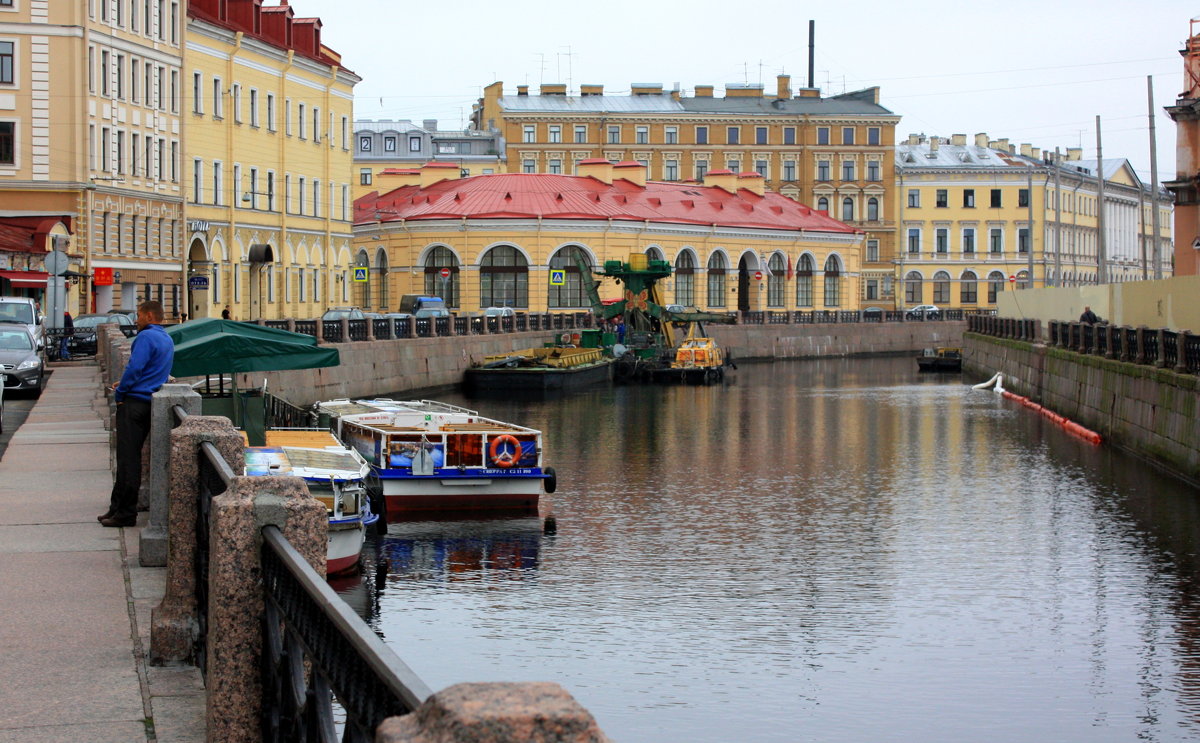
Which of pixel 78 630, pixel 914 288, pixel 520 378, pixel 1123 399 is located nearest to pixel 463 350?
pixel 520 378

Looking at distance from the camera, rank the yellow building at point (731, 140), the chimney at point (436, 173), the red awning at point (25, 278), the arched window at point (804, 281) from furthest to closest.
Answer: the yellow building at point (731, 140), the arched window at point (804, 281), the chimney at point (436, 173), the red awning at point (25, 278)

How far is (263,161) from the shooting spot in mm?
62219

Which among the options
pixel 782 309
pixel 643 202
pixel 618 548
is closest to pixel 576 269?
pixel 643 202

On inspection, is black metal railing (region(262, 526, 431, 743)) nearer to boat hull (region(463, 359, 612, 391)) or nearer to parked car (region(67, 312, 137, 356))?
parked car (region(67, 312, 137, 356))

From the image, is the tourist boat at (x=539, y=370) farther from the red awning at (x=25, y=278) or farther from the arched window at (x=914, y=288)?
the arched window at (x=914, y=288)

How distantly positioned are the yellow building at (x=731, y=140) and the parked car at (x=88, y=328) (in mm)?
66385

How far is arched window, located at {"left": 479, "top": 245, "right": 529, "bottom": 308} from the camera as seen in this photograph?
7512cm

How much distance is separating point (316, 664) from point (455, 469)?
715 inches

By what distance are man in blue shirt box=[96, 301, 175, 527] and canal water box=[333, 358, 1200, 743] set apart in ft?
11.4

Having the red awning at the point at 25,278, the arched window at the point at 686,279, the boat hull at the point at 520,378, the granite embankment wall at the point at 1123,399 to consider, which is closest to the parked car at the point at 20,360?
the red awning at the point at 25,278

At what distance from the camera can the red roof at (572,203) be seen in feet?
246

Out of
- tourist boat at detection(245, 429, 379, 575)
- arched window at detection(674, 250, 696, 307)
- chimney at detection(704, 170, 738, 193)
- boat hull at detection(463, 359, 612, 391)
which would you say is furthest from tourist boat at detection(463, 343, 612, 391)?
chimney at detection(704, 170, 738, 193)

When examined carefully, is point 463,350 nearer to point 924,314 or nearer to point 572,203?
point 572,203

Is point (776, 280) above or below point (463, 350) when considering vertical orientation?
above
